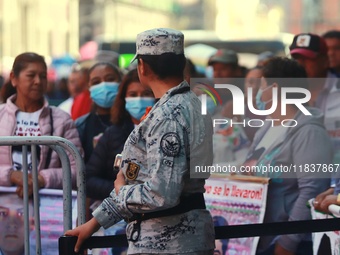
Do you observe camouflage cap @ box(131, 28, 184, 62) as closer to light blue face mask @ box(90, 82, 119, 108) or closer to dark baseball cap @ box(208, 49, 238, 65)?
light blue face mask @ box(90, 82, 119, 108)

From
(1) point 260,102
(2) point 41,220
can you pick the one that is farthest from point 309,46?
(2) point 41,220

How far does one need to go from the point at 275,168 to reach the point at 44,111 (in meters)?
1.78

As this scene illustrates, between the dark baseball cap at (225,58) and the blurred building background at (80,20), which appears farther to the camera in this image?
the blurred building background at (80,20)

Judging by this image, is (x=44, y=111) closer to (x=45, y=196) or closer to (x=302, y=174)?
(x=45, y=196)

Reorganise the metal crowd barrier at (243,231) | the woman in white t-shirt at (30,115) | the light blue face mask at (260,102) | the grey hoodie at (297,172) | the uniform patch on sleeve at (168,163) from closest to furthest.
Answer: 1. the uniform patch on sleeve at (168,163)
2. the metal crowd barrier at (243,231)
3. the grey hoodie at (297,172)
4. the woman in white t-shirt at (30,115)
5. the light blue face mask at (260,102)

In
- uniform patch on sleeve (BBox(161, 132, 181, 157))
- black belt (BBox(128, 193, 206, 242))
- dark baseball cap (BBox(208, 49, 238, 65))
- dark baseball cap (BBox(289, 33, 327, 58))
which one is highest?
dark baseball cap (BBox(289, 33, 327, 58))

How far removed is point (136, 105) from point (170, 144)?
10.0 ft

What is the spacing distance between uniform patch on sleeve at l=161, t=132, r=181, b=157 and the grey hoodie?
231cm

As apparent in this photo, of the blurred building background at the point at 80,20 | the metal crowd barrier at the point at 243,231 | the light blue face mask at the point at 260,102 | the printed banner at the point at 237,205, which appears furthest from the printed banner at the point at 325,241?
the blurred building background at the point at 80,20

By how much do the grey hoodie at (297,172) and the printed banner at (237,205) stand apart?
8 centimetres

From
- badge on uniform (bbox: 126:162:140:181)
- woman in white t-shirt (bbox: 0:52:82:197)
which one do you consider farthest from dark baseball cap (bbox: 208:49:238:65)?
badge on uniform (bbox: 126:162:140:181)

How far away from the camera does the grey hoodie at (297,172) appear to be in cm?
625

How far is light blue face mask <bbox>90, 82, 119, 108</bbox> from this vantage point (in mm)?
8148

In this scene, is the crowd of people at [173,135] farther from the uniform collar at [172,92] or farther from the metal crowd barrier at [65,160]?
the metal crowd barrier at [65,160]
